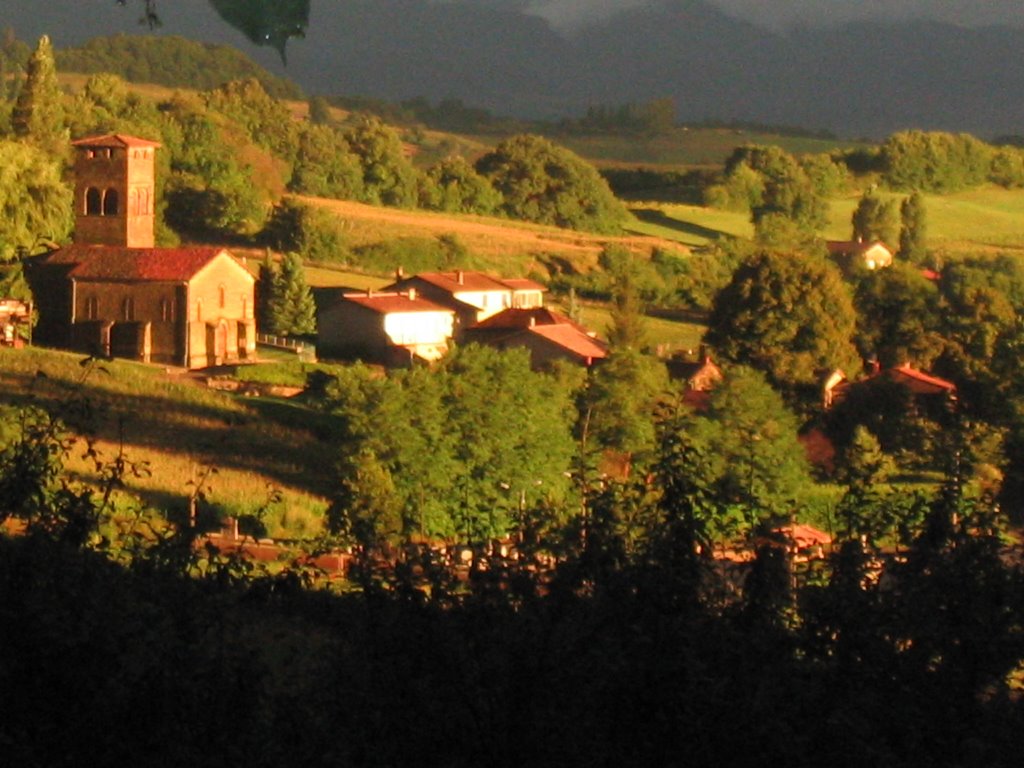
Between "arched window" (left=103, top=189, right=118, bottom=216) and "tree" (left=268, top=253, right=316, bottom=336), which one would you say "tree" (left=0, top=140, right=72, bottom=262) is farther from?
"tree" (left=268, top=253, right=316, bottom=336)

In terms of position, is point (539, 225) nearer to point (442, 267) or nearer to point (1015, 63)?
point (442, 267)

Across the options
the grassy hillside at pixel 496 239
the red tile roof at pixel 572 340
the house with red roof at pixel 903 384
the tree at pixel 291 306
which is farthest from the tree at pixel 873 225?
the tree at pixel 291 306

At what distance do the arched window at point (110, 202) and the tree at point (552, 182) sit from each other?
1414cm

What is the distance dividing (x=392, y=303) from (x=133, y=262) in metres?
4.37

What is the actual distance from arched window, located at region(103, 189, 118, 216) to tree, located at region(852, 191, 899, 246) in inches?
688

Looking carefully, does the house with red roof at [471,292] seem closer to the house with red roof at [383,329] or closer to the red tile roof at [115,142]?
the house with red roof at [383,329]

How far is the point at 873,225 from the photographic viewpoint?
41.8 metres

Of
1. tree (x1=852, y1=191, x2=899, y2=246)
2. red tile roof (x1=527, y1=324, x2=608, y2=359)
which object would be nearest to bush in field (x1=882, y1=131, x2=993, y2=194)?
tree (x1=852, y1=191, x2=899, y2=246)

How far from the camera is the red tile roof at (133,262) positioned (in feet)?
97.8

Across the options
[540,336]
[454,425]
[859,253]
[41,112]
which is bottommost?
[540,336]

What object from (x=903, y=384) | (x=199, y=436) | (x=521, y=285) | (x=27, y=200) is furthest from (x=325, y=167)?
(x=199, y=436)

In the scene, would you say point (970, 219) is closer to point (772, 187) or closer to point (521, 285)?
point (772, 187)

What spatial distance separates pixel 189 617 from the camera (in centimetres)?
459

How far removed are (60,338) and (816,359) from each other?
39.8ft
